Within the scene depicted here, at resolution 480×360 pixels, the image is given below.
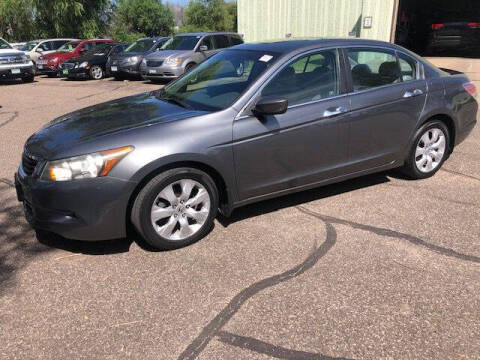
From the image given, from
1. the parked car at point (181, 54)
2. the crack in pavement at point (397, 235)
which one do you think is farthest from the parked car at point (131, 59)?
the crack in pavement at point (397, 235)

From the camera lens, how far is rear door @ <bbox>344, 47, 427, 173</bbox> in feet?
14.2

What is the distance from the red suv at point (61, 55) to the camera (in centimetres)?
1891

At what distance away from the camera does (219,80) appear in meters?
4.31

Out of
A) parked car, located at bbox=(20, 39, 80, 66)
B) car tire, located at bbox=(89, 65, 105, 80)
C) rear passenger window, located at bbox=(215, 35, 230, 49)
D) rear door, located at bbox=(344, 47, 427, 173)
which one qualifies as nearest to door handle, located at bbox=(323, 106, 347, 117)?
rear door, located at bbox=(344, 47, 427, 173)

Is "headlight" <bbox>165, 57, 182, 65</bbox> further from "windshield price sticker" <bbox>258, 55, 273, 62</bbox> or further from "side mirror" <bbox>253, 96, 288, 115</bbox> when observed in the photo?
"side mirror" <bbox>253, 96, 288, 115</bbox>

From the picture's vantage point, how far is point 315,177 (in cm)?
421

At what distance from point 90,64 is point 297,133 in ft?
49.9

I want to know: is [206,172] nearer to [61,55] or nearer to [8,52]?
[8,52]

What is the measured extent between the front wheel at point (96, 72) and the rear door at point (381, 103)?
14.9 metres

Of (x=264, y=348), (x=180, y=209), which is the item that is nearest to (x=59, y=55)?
(x=180, y=209)

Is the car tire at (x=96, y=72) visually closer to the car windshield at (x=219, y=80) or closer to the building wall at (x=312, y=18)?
the building wall at (x=312, y=18)

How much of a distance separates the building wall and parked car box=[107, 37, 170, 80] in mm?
3485

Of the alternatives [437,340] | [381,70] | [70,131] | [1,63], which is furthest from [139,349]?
[1,63]

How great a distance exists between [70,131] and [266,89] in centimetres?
170
